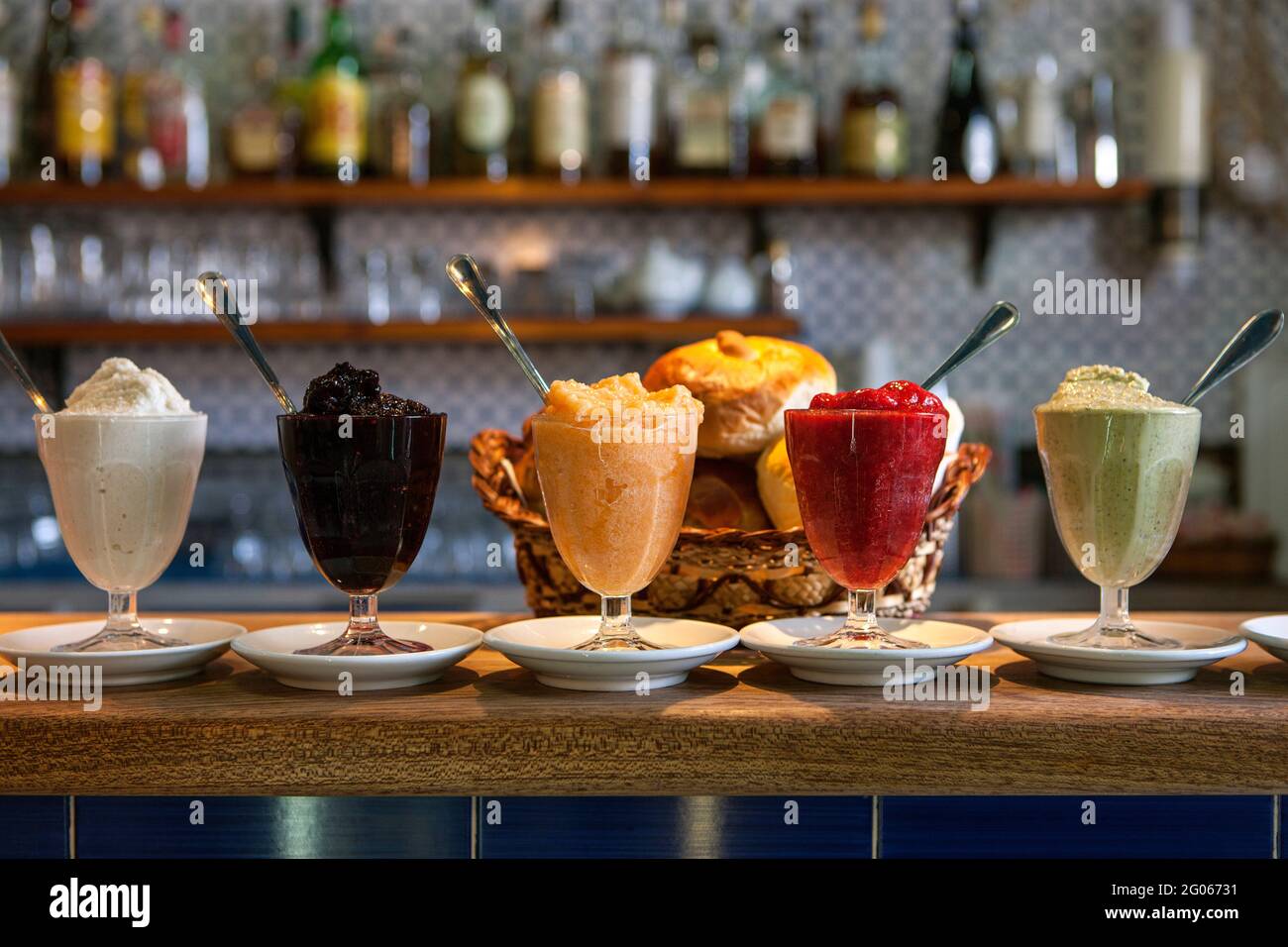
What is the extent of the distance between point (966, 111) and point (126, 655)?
2953 millimetres

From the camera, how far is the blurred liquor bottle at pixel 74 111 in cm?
324

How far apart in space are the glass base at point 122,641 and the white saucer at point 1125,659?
0.62 m

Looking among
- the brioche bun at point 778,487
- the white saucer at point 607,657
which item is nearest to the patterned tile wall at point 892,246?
the brioche bun at point 778,487

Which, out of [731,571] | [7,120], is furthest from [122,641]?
[7,120]

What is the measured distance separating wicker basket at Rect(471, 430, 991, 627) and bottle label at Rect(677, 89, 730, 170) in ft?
6.86

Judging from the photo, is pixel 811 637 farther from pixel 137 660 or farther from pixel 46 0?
pixel 46 0

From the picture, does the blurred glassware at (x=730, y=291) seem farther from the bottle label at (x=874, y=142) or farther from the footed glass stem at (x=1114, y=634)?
the footed glass stem at (x=1114, y=634)

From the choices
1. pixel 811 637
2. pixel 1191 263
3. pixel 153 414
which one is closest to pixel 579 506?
pixel 811 637

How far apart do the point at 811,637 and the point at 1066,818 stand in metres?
0.21

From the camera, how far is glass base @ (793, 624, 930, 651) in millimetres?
895

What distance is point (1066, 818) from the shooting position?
2.82 ft

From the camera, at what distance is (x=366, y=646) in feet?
3.03

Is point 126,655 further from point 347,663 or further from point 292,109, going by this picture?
point 292,109
